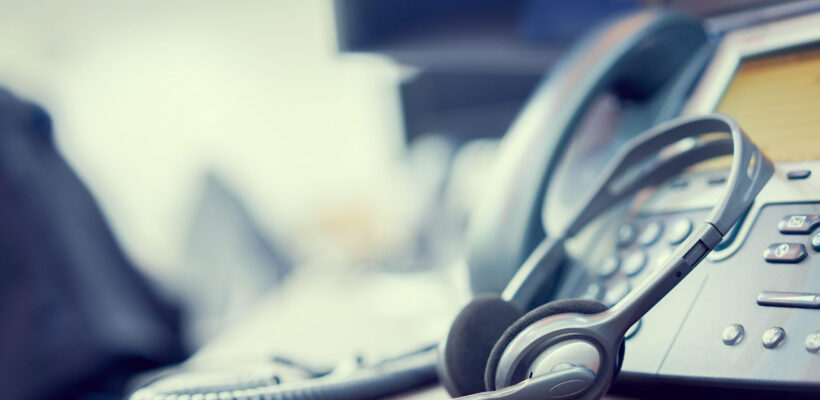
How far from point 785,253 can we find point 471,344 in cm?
12

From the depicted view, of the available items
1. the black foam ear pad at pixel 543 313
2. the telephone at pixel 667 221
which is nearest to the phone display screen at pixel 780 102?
the telephone at pixel 667 221

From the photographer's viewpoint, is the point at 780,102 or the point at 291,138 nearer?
the point at 780,102

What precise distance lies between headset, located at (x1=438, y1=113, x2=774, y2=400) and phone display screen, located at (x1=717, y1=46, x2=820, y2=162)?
0.7 inches

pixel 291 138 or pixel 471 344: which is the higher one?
pixel 471 344

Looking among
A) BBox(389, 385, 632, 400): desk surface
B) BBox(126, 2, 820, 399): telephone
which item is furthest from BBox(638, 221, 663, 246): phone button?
BBox(389, 385, 632, 400): desk surface

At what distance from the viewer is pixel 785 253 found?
22 cm

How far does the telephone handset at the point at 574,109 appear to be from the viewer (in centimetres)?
32

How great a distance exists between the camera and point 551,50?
0.62 meters

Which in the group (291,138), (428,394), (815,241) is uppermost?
(815,241)

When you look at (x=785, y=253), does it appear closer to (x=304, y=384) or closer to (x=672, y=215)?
(x=672, y=215)

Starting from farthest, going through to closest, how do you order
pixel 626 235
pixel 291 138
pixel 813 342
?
pixel 291 138, pixel 626 235, pixel 813 342

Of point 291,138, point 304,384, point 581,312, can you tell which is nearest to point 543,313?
point 581,312

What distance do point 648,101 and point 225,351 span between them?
14.6 inches

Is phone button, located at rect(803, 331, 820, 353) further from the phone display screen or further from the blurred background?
the blurred background
